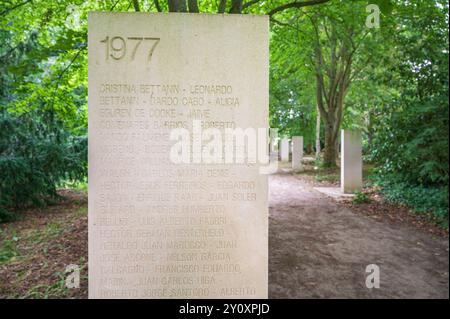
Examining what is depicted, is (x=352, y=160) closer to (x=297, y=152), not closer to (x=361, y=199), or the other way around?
(x=361, y=199)

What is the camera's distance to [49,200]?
31.5ft

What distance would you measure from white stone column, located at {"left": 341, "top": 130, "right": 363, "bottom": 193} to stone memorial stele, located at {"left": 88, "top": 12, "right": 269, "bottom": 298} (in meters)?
8.01

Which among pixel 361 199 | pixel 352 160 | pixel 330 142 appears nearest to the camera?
pixel 361 199

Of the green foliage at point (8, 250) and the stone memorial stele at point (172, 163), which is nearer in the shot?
the stone memorial stele at point (172, 163)

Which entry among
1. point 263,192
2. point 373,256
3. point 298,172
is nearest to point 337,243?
point 373,256

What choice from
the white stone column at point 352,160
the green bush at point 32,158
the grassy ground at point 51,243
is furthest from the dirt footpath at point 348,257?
the green bush at point 32,158

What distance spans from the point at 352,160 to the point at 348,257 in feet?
20.2

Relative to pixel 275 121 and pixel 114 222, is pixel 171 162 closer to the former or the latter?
pixel 114 222

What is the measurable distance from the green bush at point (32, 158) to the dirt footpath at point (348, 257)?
5942 mm

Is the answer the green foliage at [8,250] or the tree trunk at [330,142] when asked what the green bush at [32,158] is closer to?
the green foliage at [8,250]

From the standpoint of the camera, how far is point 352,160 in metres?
10.3

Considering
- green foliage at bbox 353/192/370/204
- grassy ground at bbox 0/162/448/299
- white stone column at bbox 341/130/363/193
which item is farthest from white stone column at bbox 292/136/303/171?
green foliage at bbox 353/192/370/204

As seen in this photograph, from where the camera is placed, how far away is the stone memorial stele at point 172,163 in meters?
3.02

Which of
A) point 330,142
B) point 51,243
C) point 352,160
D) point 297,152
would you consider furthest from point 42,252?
point 297,152
